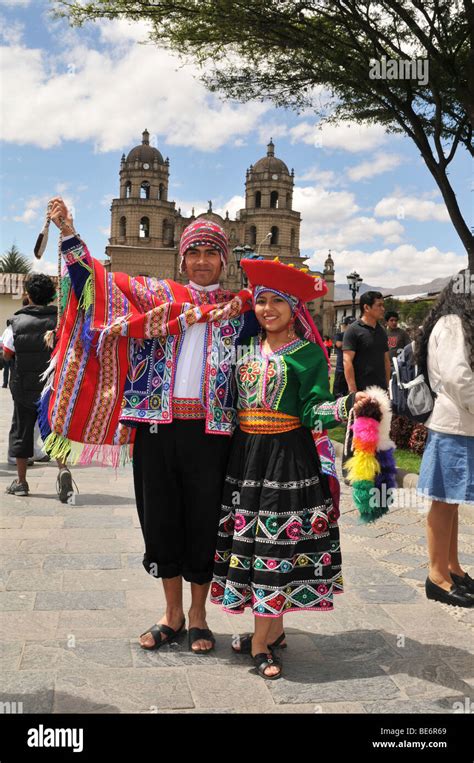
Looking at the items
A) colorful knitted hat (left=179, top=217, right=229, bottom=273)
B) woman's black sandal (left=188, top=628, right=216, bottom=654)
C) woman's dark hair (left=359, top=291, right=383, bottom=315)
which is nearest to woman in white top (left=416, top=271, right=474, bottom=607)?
colorful knitted hat (left=179, top=217, right=229, bottom=273)

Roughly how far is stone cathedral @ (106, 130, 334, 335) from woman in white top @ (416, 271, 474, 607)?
209 ft

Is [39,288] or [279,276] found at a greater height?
[39,288]

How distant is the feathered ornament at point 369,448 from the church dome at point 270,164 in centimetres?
7476

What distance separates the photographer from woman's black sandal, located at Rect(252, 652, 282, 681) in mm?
3283

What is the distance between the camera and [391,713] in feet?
9.81

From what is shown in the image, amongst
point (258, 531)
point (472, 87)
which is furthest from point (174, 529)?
point (472, 87)

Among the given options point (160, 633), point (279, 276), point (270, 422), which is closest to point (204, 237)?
Result: point (279, 276)

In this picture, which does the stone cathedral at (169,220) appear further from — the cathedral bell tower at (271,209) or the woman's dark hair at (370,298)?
the woman's dark hair at (370,298)

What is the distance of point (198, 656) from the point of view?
3.53m

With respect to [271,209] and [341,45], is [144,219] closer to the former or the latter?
[271,209]

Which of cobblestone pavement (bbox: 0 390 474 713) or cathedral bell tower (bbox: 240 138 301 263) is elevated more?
cathedral bell tower (bbox: 240 138 301 263)

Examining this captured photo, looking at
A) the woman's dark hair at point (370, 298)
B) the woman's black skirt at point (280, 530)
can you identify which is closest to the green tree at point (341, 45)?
the woman's dark hair at point (370, 298)

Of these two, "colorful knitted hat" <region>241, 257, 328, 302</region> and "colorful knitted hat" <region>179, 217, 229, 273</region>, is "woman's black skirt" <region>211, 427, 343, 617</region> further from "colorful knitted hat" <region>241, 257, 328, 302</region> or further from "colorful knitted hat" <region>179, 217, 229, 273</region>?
"colorful knitted hat" <region>179, 217, 229, 273</region>

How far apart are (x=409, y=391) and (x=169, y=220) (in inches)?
2785
